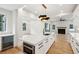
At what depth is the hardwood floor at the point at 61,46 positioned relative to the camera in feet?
3.64

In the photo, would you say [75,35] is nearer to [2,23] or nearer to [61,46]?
[61,46]

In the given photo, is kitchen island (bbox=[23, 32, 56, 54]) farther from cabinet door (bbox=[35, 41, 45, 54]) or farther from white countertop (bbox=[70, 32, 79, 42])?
white countertop (bbox=[70, 32, 79, 42])

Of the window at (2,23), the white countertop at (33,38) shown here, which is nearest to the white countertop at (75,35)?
the white countertop at (33,38)

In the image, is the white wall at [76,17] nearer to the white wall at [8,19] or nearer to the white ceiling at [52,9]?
the white ceiling at [52,9]

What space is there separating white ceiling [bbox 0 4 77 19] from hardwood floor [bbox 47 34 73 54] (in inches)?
12.9

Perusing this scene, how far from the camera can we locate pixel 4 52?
43.1 inches

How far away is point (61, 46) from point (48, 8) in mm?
548

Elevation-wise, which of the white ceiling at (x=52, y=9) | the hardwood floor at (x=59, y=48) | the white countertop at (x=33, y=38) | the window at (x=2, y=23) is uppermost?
the white ceiling at (x=52, y=9)

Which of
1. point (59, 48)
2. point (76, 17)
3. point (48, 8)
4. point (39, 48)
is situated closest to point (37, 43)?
point (39, 48)

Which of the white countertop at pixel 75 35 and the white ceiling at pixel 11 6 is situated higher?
the white ceiling at pixel 11 6

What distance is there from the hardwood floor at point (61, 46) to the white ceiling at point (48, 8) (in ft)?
1.07

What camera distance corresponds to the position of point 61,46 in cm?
115

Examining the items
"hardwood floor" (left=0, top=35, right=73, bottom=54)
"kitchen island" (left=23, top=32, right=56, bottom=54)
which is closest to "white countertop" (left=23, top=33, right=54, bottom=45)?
"kitchen island" (left=23, top=32, right=56, bottom=54)

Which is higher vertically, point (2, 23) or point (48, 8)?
point (48, 8)
